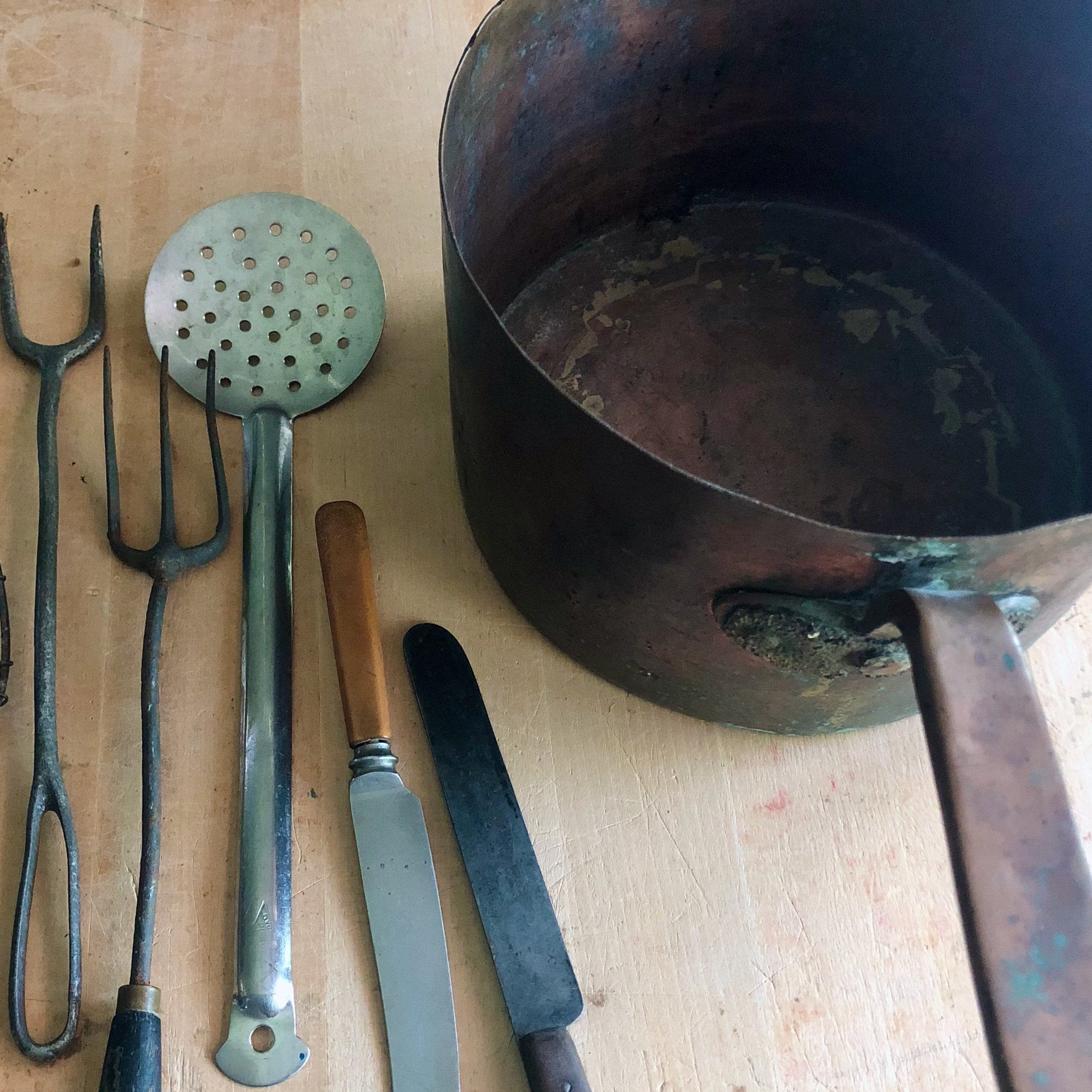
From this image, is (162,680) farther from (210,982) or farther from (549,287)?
(549,287)

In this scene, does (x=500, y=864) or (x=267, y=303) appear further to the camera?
(x=267, y=303)

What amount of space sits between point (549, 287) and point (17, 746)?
0.41 meters

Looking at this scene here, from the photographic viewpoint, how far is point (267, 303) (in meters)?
0.56

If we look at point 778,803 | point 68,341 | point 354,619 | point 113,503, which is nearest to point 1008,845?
point 778,803

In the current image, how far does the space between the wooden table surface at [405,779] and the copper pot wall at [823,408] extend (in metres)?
0.04

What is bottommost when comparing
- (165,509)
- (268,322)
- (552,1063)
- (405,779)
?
(552,1063)

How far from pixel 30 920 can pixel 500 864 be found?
8.2 inches

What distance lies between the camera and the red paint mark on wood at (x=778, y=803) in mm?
486

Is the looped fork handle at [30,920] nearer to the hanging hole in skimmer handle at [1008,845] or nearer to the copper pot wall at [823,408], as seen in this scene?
the copper pot wall at [823,408]

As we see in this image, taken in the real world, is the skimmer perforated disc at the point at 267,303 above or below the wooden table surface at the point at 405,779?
above

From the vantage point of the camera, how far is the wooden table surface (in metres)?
0.43

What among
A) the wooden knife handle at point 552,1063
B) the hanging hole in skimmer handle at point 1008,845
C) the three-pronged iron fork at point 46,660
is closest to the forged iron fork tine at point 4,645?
the three-pronged iron fork at point 46,660

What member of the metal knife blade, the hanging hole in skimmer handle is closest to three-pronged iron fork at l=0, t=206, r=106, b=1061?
the metal knife blade

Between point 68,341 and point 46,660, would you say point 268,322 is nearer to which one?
point 68,341
